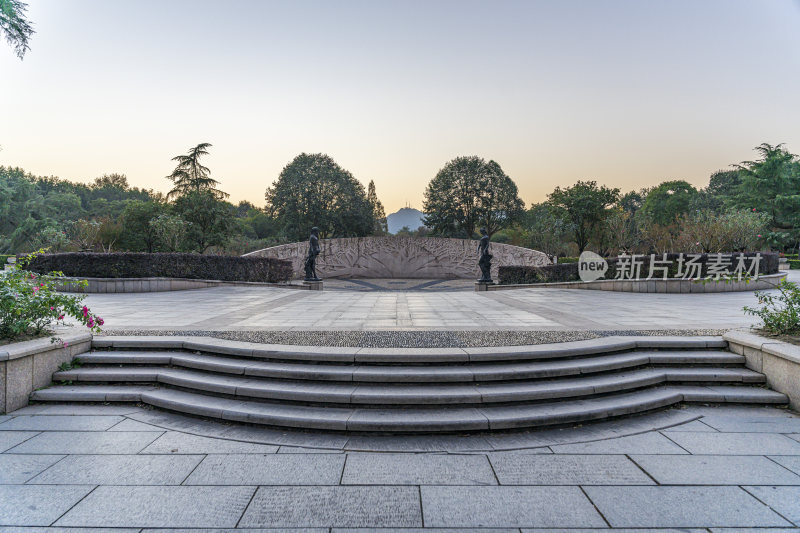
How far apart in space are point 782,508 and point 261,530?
3269 mm

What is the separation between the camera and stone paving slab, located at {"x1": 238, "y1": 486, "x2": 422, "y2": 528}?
7.34 feet

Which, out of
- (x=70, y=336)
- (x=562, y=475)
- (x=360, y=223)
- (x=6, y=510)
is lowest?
(x=6, y=510)

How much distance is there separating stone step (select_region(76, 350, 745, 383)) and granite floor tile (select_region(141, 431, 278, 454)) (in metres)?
0.93

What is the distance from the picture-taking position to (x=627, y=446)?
10.3ft

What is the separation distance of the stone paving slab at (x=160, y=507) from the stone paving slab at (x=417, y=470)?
2.49 feet

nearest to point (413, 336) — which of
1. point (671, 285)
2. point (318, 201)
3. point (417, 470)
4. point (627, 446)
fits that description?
point (417, 470)

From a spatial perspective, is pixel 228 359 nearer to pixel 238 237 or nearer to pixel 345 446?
pixel 345 446

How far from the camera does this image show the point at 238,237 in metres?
30.1

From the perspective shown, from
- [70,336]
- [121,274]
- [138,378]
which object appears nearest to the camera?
[138,378]

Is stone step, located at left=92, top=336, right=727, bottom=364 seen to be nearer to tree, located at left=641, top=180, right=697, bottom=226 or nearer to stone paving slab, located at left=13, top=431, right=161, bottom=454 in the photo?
stone paving slab, located at left=13, top=431, right=161, bottom=454

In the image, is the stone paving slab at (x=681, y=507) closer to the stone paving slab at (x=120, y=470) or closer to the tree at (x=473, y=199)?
the stone paving slab at (x=120, y=470)

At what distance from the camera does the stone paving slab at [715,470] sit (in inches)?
104

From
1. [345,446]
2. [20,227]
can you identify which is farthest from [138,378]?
[20,227]

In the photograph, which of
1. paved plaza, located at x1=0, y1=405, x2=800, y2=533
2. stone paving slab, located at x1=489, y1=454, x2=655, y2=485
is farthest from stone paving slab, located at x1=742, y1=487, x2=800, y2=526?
stone paving slab, located at x1=489, y1=454, x2=655, y2=485
